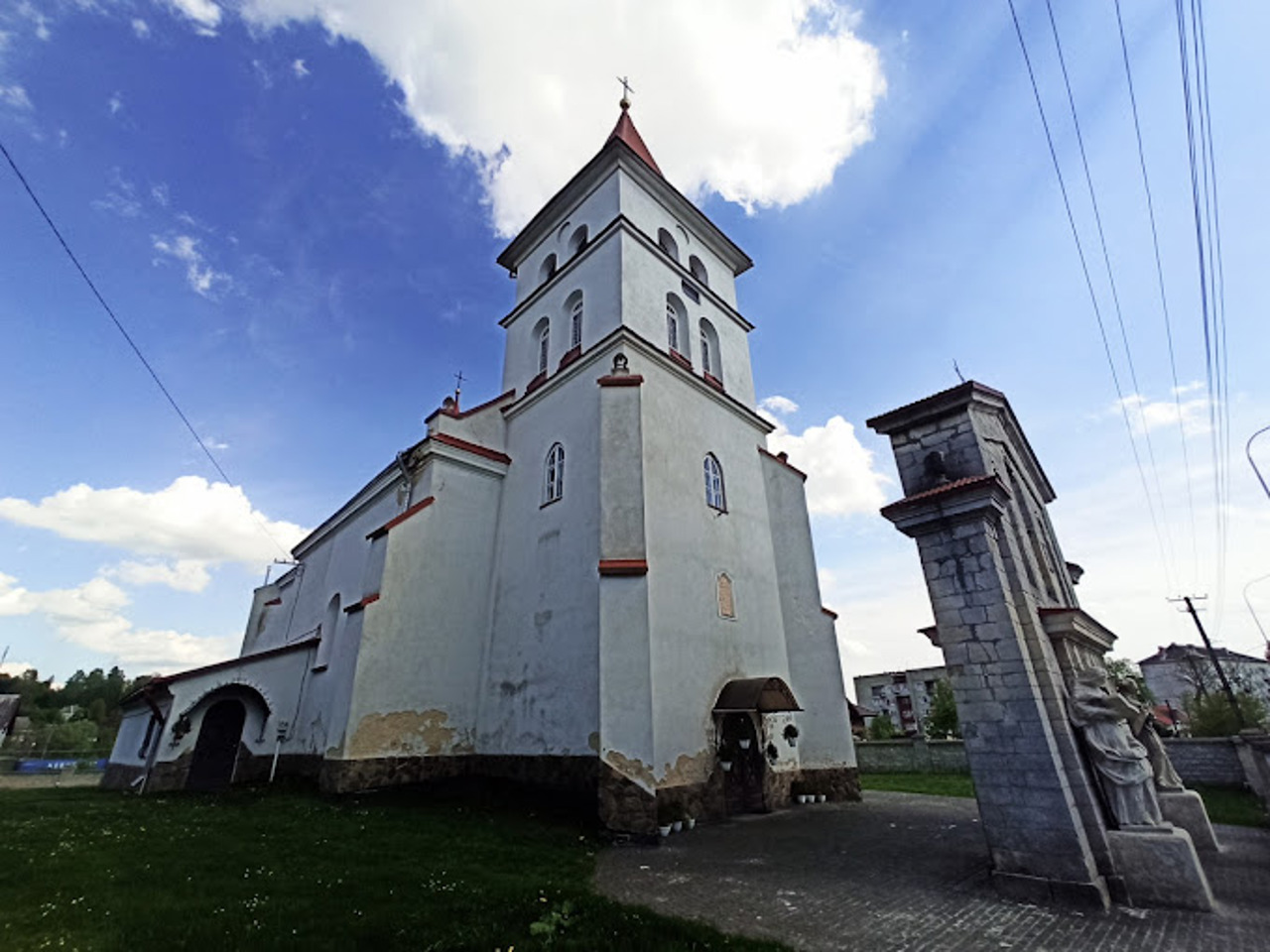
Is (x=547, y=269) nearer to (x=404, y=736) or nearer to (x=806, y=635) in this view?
(x=806, y=635)

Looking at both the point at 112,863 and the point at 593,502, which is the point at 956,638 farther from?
the point at 112,863

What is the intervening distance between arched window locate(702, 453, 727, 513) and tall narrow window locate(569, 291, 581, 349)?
17.4 ft

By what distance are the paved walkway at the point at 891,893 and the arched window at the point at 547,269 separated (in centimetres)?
1659

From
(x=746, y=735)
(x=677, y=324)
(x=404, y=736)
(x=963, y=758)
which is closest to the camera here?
(x=746, y=735)

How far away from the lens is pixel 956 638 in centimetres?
703

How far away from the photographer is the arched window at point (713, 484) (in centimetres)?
1421

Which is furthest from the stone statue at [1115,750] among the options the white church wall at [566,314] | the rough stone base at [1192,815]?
the white church wall at [566,314]

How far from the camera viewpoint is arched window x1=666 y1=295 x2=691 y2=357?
16.6m

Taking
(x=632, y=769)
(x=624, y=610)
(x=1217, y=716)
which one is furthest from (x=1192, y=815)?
(x=1217, y=716)

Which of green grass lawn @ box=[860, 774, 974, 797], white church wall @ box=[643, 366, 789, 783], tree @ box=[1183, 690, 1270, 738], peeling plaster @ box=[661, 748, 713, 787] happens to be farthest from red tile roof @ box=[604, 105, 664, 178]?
tree @ box=[1183, 690, 1270, 738]

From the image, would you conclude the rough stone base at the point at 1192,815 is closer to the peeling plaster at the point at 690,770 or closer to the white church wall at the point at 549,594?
the peeling plaster at the point at 690,770

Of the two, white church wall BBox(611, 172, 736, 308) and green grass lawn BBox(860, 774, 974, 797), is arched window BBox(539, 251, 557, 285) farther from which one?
green grass lawn BBox(860, 774, 974, 797)

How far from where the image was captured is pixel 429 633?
13188 mm

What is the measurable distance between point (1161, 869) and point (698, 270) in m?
17.5
